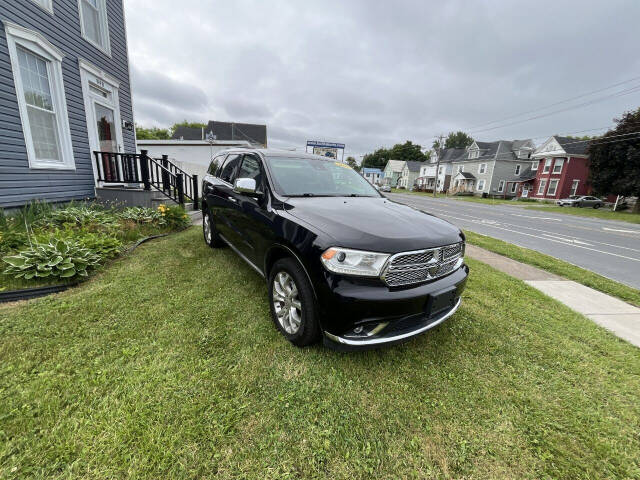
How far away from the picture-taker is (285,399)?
77.3 inches

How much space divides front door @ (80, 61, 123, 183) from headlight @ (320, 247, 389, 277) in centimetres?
769

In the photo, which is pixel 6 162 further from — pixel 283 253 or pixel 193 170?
pixel 193 170

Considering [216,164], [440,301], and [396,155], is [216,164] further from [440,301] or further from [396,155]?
[396,155]

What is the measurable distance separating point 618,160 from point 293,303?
34.2m

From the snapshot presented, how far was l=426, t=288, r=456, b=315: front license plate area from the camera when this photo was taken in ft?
7.02

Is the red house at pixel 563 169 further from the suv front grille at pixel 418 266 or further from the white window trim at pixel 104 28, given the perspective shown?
the white window trim at pixel 104 28

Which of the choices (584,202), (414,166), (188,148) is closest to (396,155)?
(414,166)

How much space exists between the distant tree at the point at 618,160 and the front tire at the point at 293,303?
3325 cm

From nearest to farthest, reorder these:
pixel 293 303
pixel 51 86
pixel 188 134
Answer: pixel 293 303
pixel 51 86
pixel 188 134

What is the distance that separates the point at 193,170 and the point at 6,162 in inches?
289

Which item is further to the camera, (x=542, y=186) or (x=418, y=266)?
(x=542, y=186)

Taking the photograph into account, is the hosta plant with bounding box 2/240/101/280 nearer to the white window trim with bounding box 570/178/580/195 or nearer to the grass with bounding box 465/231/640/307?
the grass with bounding box 465/231/640/307

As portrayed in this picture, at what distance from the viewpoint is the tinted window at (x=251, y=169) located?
10.7 ft

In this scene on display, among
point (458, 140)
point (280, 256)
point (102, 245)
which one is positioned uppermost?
point (458, 140)
